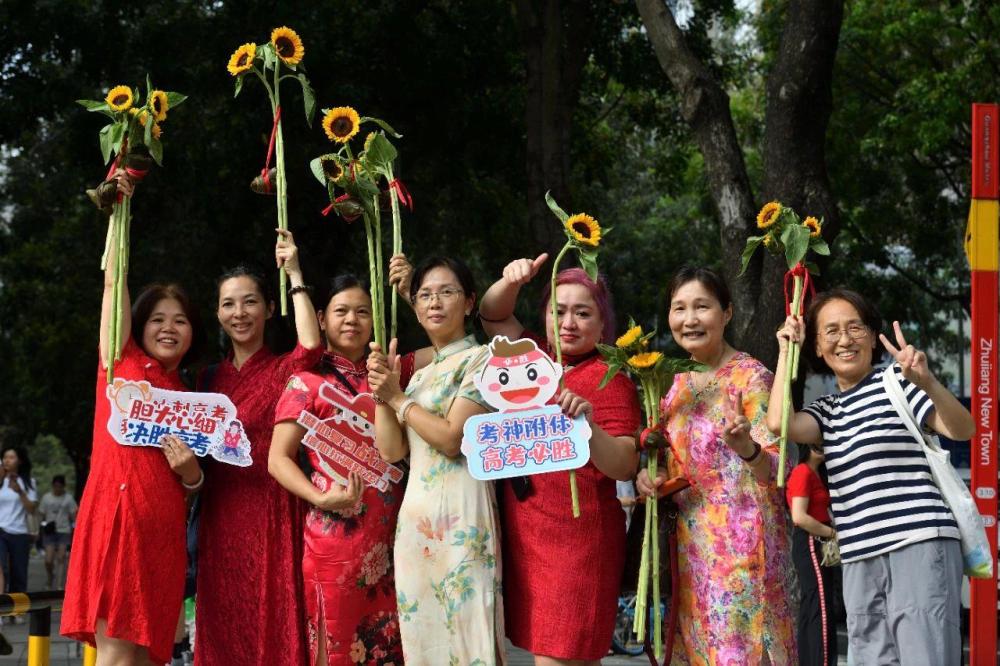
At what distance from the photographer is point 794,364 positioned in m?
4.23

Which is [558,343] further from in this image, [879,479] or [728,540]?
[879,479]

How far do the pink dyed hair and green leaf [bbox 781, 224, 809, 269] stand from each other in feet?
2.06

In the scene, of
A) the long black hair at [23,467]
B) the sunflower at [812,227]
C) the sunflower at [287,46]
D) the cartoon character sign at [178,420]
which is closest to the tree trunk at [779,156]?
the sunflower at [812,227]

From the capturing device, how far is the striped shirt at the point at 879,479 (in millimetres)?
4250

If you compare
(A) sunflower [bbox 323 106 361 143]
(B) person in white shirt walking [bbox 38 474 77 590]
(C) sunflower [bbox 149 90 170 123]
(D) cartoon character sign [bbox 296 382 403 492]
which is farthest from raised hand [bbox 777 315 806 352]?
(B) person in white shirt walking [bbox 38 474 77 590]

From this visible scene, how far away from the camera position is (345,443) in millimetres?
4574

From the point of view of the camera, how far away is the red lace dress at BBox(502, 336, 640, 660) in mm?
4180

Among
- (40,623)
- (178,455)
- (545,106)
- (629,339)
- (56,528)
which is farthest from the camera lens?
(56,528)

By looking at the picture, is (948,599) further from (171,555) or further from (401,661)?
(171,555)

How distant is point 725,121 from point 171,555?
4645 mm

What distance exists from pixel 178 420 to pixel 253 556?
59cm

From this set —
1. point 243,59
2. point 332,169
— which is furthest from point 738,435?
point 243,59

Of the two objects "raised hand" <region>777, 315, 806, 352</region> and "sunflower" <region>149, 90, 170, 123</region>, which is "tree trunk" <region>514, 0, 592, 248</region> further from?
"raised hand" <region>777, 315, 806, 352</region>

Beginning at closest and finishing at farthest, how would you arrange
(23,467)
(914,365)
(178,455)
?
(914,365) < (178,455) < (23,467)
